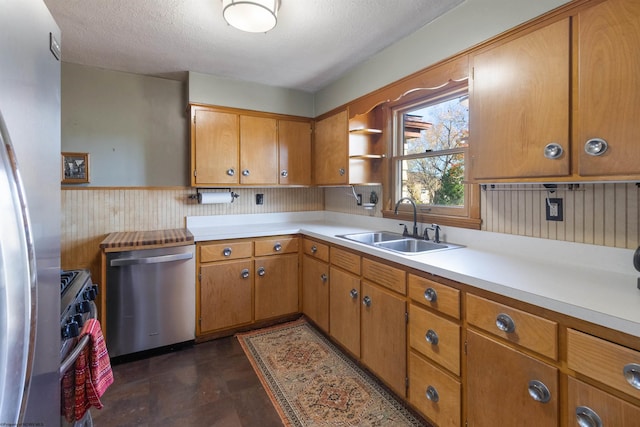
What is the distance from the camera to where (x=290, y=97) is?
129 inches

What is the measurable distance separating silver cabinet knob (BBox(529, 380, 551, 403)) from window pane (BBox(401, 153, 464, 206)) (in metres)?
1.24

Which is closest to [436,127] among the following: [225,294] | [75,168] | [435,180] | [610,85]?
[435,180]

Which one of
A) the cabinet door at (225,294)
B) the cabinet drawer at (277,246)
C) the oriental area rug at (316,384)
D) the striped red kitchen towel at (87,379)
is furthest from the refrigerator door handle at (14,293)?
the cabinet drawer at (277,246)

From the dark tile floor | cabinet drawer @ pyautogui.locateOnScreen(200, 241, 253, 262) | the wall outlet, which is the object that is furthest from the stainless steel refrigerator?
the wall outlet

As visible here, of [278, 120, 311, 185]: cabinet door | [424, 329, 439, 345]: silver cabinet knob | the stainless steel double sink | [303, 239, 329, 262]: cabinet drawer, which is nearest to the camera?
[424, 329, 439, 345]: silver cabinet knob

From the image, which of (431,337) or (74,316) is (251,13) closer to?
(74,316)

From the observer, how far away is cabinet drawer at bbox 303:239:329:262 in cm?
253

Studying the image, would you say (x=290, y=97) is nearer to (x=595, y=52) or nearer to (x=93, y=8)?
(x=93, y=8)

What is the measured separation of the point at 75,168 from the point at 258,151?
155cm

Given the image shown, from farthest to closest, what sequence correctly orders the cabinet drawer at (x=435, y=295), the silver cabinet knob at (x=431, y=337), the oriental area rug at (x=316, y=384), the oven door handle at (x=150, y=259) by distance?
the oven door handle at (x=150, y=259) → the oriental area rug at (x=316, y=384) → the silver cabinet knob at (x=431, y=337) → the cabinet drawer at (x=435, y=295)

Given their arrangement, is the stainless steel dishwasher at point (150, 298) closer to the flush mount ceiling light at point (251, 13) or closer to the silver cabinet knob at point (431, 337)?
the flush mount ceiling light at point (251, 13)

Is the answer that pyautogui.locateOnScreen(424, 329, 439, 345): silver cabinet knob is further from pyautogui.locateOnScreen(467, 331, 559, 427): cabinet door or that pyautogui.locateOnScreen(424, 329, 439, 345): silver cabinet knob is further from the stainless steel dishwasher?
the stainless steel dishwasher

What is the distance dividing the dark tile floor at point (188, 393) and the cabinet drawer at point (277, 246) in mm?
842

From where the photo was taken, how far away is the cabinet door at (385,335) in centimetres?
175
